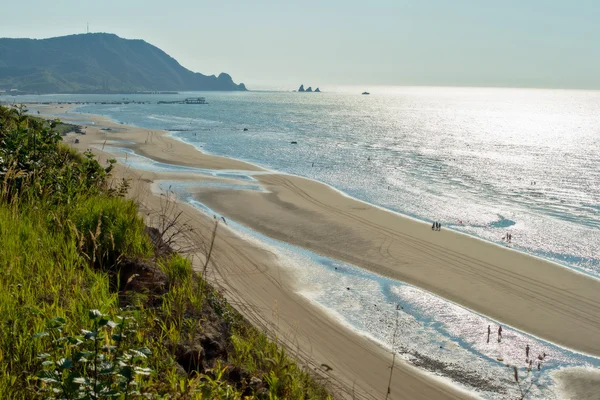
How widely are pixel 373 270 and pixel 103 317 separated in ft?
52.9

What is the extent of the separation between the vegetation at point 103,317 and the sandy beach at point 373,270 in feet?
5.56

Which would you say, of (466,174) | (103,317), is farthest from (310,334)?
(466,174)

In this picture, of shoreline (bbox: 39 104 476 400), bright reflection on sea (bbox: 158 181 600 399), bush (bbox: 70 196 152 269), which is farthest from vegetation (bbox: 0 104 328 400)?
bright reflection on sea (bbox: 158 181 600 399)

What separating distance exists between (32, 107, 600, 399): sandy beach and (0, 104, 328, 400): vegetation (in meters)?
1.70

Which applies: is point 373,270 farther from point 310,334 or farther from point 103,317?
point 103,317

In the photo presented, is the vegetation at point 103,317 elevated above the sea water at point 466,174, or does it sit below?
above

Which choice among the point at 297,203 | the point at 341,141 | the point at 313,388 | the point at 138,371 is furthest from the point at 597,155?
the point at 138,371

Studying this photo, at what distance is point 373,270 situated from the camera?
18625 millimetres

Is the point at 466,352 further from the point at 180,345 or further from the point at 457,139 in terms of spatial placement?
the point at 457,139

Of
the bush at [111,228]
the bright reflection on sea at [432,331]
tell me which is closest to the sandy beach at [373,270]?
the bright reflection on sea at [432,331]

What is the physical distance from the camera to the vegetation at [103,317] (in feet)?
11.4

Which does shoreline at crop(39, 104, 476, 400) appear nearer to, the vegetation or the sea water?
the vegetation

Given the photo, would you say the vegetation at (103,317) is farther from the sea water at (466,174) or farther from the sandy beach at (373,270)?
the sea water at (466,174)

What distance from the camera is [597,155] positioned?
59938mm
